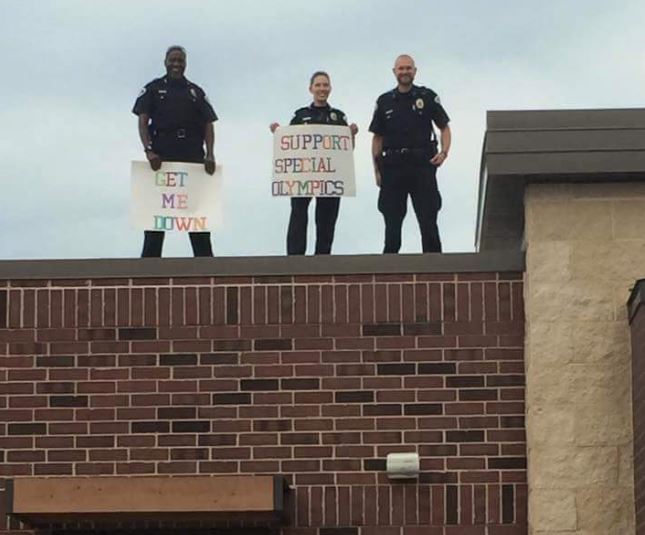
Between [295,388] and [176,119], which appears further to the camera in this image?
[176,119]

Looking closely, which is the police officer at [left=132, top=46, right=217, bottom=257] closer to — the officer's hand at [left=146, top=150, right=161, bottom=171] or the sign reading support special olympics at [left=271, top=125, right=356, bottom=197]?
the officer's hand at [left=146, top=150, right=161, bottom=171]

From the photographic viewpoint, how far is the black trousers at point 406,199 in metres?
13.5

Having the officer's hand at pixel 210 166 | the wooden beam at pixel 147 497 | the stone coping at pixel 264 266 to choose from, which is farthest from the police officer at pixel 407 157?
the wooden beam at pixel 147 497

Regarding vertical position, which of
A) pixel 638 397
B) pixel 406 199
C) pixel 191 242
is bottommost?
pixel 638 397

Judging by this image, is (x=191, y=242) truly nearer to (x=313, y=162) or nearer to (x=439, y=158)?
(x=313, y=162)

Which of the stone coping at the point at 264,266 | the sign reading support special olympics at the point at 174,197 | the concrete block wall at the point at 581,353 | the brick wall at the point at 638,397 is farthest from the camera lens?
the sign reading support special olympics at the point at 174,197

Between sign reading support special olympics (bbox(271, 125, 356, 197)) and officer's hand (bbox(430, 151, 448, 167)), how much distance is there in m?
0.69

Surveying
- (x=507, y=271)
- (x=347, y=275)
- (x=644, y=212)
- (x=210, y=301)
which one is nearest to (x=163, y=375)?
(x=210, y=301)

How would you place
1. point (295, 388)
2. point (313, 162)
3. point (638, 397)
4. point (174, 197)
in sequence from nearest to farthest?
point (638, 397), point (295, 388), point (174, 197), point (313, 162)

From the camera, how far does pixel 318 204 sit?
1398cm

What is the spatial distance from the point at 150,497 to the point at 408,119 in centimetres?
357

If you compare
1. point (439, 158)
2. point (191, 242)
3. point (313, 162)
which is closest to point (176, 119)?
point (191, 242)

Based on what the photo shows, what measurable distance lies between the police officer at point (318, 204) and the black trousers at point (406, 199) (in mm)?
463

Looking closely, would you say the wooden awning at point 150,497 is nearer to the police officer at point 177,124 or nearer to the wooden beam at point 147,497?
the wooden beam at point 147,497
